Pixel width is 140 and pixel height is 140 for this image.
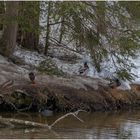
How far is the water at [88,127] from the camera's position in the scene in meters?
13.3

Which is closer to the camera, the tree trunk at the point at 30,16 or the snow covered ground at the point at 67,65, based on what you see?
the tree trunk at the point at 30,16

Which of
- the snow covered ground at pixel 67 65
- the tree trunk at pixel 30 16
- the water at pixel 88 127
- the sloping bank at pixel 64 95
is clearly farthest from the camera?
the snow covered ground at pixel 67 65

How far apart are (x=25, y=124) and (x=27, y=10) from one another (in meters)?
5.51

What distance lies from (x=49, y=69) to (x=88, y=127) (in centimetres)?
585

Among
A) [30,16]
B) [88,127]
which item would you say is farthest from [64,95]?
[88,127]

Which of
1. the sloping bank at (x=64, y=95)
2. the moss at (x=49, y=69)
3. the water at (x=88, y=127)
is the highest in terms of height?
the moss at (x=49, y=69)

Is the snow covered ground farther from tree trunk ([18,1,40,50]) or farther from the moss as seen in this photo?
tree trunk ([18,1,40,50])

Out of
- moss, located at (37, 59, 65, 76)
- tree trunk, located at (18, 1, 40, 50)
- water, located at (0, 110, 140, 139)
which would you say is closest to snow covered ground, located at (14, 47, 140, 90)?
moss, located at (37, 59, 65, 76)

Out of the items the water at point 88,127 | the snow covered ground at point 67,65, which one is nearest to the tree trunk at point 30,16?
the snow covered ground at point 67,65

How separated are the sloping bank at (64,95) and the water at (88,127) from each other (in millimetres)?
658

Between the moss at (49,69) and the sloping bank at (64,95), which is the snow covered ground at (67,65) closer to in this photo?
the moss at (49,69)

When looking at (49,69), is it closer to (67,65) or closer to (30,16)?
(30,16)

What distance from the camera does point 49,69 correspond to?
20.8m

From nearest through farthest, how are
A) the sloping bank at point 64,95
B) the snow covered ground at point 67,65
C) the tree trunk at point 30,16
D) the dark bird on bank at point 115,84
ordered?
the sloping bank at point 64,95 → the tree trunk at point 30,16 → the dark bird on bank at point 115,84 → the snow covered ground at point 67,65
